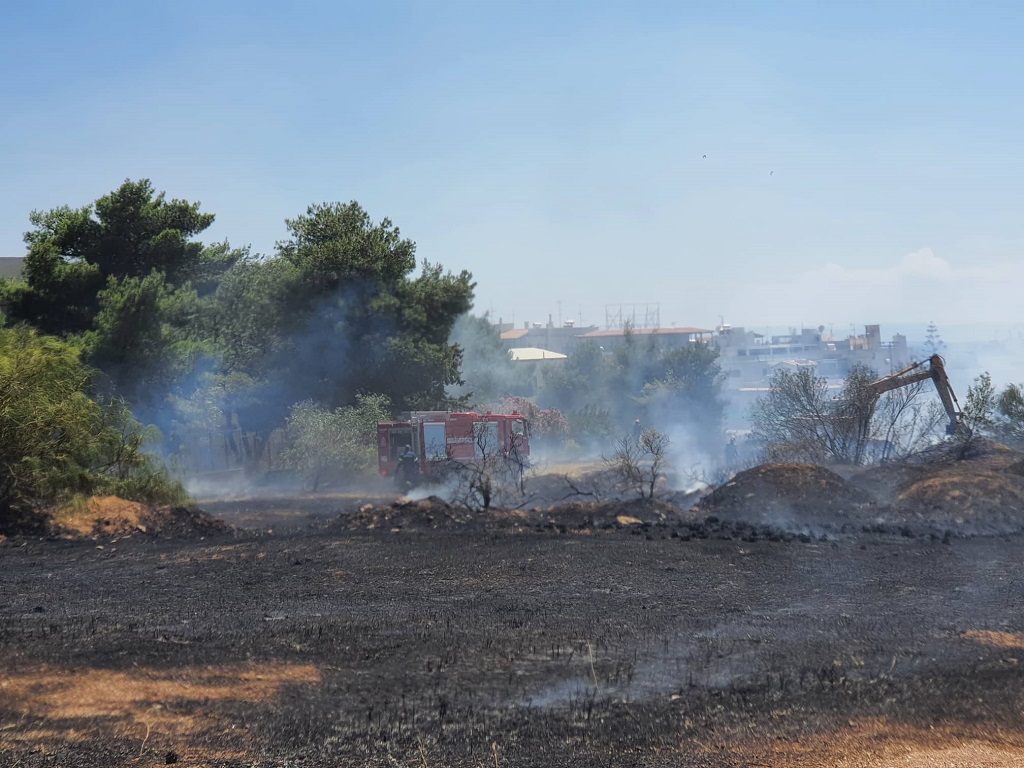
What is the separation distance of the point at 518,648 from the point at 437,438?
66.8 feet

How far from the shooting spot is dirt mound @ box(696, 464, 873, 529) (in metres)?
18.1

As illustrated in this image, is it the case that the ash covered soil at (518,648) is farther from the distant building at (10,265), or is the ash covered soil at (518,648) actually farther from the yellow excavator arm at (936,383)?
the distant building at (10,265)

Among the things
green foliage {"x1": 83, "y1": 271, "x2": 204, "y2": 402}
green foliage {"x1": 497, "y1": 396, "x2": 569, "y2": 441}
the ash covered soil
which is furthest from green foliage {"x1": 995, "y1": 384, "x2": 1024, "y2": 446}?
green foliage {"x1": 497, "y1": 396, "x2": 569, "y2": 441}

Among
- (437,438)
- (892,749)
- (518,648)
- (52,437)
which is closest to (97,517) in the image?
(52,437)

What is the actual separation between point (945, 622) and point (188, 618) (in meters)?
7.52

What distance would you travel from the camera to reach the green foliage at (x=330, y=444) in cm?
3197

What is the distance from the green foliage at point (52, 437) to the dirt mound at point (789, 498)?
37.9ft

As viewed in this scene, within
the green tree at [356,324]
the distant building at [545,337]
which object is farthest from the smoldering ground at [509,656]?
the distant building at [545,337]

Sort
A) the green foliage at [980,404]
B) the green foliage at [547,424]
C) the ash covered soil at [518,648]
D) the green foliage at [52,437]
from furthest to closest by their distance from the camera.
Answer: the green foliage at [547,424] < the green foliage at [980,404] < the green foliage at [52,437] < the ash covered soil at [518,648]

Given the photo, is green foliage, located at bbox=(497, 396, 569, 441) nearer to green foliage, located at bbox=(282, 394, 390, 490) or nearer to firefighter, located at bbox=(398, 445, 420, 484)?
green foliage, located at bbox=(282, 394, 390, 490)

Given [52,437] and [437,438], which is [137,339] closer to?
[437,438]

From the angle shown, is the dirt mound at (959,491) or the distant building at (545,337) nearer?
the dirt mound at (959,491)

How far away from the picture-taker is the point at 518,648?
8.63 m

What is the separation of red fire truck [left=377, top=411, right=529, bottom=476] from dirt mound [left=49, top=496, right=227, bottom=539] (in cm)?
1070
